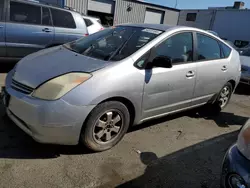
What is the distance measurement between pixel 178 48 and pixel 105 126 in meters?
1.61

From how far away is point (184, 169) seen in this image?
291 cm

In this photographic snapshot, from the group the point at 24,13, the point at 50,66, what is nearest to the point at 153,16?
the point at 24,13

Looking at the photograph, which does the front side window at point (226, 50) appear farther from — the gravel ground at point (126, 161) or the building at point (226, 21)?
the building at point (226, 21)

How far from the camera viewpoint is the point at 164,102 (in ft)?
11.3

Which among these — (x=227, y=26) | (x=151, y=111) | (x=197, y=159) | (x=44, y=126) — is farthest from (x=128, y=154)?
(x=227, y=26)

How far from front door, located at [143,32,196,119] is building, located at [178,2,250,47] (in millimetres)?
21112

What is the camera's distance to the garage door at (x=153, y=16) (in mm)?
25062

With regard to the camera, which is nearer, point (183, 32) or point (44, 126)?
point (44, 126)

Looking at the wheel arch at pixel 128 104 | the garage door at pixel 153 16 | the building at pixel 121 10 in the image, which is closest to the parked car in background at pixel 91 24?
the wheel arch at pixel 128 104

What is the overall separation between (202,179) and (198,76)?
1633 millimetres

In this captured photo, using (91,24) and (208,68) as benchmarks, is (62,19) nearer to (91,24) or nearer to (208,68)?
(91,24)

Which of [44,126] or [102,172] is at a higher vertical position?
[44,126]

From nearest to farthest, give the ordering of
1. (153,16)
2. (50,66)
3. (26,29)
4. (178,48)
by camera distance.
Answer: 1. (50,66)
2. (178,48)
3. (26,29)
4. (153,16)

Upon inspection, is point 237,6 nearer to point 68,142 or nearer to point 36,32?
point 36,32
